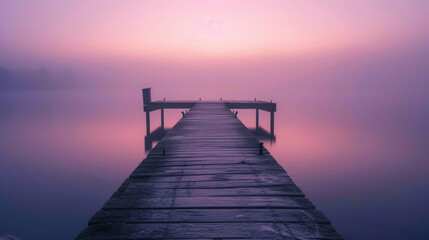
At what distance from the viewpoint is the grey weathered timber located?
2.48m

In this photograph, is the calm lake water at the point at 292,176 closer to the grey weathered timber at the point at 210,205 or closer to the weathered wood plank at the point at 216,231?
the grey weathered timber at the point at 210,205

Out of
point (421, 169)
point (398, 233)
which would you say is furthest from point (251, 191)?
point (421, 169)

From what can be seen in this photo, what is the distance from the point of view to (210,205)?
3041 mm

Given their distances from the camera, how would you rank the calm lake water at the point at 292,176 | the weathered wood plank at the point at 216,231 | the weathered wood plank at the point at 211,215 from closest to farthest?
the weathered wood plank at the point at 216,231 < the weathered wood plank at the point at 211,215 < the calm lake water at the point at 292,176

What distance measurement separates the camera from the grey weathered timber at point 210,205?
248 cm

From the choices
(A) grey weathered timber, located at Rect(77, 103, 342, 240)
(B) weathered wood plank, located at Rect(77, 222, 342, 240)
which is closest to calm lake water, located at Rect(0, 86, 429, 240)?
(A) grey weathered timber, located at Rect(77, 103, 342, 240)

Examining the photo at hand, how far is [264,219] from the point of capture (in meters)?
2.72

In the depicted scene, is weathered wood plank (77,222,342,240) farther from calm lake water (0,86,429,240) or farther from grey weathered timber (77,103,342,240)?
calm lake water (0,86,429,240)

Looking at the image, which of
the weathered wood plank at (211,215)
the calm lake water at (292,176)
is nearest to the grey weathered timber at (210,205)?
the weathered wood plank at (211,215)

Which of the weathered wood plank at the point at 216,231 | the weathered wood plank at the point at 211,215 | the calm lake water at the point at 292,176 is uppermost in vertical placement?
the weathered wood plank at the point at 211,215

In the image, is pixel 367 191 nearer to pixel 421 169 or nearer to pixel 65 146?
pixel 421 169

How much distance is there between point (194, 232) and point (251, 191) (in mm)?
1225

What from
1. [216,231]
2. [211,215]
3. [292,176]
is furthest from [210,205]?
[292,176]

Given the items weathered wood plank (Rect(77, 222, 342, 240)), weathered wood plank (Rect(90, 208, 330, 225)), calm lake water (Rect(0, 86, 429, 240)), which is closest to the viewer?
weathered wood plank (Rect(77, 222, 342, 240))
